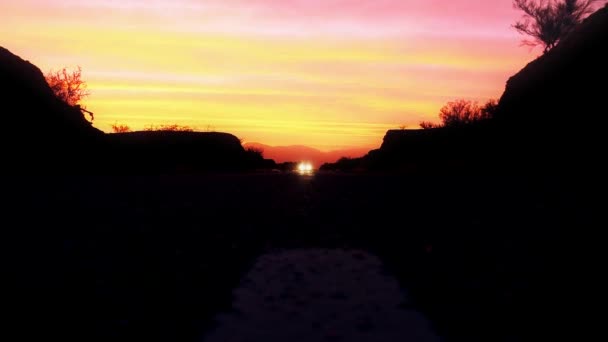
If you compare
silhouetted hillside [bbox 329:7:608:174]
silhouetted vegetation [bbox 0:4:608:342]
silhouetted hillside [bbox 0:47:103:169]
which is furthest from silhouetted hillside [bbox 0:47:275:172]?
silhouetted hillside [bbox 329:7:608:174]

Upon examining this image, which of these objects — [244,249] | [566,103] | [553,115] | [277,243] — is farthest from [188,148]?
[244,249]

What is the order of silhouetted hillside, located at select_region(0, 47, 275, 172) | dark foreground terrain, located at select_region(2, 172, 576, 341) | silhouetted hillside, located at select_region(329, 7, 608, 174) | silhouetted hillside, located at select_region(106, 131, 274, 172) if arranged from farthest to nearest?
silhouetted hillside, located at select_region(106, 131, 274, 172) < silhouetted hillside, located at select_region(0, 47, 275, 172) < silhouetted hillside, located at select_region(329, 7, 608, 174) < dark foreground terrain, located at select_region(2, 172, 576, 341)

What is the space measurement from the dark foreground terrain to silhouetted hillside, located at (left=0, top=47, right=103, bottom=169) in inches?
412

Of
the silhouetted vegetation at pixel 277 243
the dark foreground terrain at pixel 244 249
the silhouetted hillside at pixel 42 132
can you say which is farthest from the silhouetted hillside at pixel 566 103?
the silhouetted hillside at pixel 42 132

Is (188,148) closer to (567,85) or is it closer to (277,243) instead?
(567,85)

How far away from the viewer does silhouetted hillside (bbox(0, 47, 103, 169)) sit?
23.3 metres

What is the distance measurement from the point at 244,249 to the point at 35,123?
19.9m

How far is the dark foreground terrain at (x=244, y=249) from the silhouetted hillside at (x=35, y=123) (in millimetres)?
10470

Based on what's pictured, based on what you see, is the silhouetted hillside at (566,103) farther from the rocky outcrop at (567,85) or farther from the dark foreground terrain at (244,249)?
the dark foreground terrain at (244,249)

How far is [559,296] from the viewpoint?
5.52 metres

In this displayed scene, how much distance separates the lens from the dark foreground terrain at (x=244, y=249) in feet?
16.8

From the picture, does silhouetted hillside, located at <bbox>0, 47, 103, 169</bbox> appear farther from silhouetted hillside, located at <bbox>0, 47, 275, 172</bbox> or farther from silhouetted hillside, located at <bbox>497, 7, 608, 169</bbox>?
silhouetted hillside, located at <bbox>497, 7, 608, 169</bbox>

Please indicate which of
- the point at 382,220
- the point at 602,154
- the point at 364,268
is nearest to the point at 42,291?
the point at 364,268

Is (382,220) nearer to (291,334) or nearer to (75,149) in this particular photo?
(291,334)
